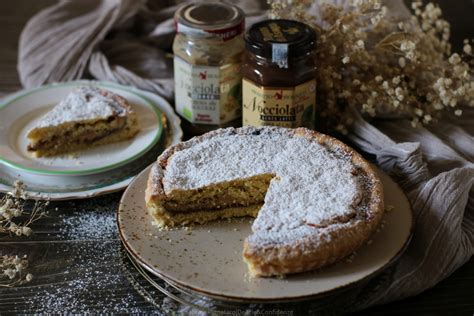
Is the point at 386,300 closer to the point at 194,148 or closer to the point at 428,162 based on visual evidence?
the point at 428,162

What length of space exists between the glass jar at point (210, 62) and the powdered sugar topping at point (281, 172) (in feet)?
0.71

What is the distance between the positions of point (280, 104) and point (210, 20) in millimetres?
342

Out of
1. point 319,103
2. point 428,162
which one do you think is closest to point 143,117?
point 319,103

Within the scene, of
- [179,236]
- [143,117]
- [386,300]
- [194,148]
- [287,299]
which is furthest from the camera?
[143,117]

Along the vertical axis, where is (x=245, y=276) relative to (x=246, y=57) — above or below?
below

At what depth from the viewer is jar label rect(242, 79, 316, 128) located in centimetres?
185

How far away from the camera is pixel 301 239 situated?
1471mm

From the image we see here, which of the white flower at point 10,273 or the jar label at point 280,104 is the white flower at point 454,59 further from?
the white flower at point 10,273

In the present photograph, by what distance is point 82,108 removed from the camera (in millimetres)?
2111

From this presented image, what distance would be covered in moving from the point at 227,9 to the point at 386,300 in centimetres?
100

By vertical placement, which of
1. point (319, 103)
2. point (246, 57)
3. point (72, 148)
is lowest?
point (72, 148)

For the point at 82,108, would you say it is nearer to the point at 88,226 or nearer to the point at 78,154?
the point at 78,154

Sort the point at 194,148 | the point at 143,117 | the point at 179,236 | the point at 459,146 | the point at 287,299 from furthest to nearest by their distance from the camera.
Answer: the point at 143,117, the point at 459,146, the point at 194,148, the point at 179,236, the point at 287,299

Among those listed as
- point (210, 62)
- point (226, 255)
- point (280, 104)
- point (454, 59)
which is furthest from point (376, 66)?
point (226, 255)
